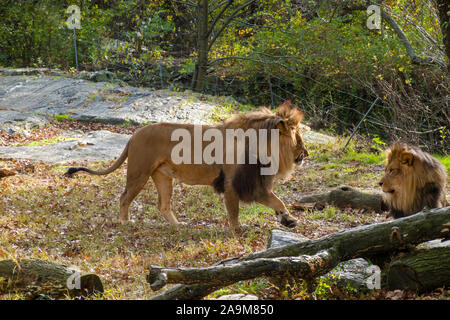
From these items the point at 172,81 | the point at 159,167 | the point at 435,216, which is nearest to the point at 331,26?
the point at 172,81

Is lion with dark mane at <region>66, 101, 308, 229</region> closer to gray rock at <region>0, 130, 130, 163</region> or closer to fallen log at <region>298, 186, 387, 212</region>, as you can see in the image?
fallen log at <region>298, 186, 387, 212</region>

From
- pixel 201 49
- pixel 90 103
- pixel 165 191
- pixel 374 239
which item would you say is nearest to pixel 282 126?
pixel 165 191

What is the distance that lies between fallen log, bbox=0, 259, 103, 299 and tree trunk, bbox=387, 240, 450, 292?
249cm

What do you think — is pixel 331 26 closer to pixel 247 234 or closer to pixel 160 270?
pixel 247 234

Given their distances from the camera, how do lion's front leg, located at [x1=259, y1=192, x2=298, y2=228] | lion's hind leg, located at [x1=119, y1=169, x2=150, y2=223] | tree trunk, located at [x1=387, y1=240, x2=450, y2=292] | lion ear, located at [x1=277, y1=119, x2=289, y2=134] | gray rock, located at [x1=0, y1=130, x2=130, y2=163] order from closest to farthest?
tree trunk, located at [x1=387, y1=240, x2=450, y2=292] → lion's front leg, located at [x1=259, y1=192, x2=298, y2=228] → lion ear, located at [x1=277, y1=119, x2=289, y2=134] → lion's hind leg, located at [x1=119, y1=169, x2=150, y2=223] → gray rock, located at [x1=0, y1=130, x2=130, y2=163]

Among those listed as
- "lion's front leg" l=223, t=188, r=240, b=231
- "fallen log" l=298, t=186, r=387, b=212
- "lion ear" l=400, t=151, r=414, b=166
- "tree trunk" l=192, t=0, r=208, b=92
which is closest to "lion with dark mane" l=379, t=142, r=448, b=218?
"lion ear" l=400, t=151, r=414, b=166

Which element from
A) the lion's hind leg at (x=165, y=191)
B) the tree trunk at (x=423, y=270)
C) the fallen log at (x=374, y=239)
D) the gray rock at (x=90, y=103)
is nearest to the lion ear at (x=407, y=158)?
the fallen log at (x=374, y=239)

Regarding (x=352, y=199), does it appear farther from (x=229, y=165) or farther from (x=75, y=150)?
(x=75, y=150)

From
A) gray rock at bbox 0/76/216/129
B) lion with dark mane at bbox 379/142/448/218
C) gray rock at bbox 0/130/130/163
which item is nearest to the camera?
lion with dark mane at bbox 379/142/448/218

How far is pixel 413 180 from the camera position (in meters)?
5.14

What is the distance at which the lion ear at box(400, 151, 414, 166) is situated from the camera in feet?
16.7

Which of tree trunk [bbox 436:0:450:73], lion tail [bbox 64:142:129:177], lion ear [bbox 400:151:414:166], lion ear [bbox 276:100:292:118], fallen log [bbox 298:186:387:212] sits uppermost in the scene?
tree trunk [bbox 436:0:450:73]

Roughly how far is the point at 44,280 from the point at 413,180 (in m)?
3.51
